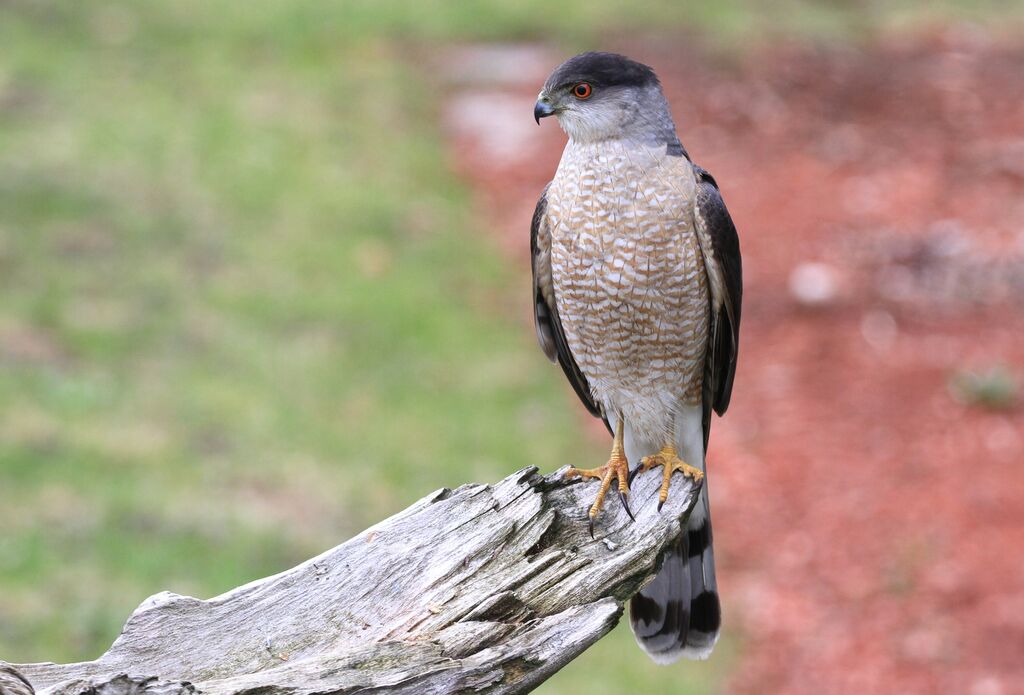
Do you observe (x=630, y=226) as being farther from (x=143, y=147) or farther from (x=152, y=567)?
(x=143, y=147)

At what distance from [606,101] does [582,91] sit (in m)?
0.09

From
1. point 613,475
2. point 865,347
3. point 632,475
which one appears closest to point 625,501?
point 613,475

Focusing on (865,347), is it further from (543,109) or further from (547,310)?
(543,109)

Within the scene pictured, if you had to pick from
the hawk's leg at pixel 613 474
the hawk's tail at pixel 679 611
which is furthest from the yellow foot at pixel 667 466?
the hawk's tail at pixel 679 611

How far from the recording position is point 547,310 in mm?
Answer: 4988

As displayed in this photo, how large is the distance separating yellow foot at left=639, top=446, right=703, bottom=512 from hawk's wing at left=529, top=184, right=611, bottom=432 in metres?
0.45

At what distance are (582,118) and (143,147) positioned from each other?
30.8ft

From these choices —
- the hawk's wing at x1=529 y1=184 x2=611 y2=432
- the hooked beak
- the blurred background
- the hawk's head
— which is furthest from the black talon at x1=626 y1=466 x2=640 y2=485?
the blurred background

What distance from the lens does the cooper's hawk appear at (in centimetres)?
433

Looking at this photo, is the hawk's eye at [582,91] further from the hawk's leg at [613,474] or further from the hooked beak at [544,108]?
the hawk's leg at [613,474]

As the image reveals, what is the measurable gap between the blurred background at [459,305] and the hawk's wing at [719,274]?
10.5 ft

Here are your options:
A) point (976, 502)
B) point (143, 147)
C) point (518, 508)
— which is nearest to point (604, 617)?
point (518, 508)

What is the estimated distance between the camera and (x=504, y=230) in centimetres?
1288

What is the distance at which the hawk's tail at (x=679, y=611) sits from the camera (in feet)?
15.6
